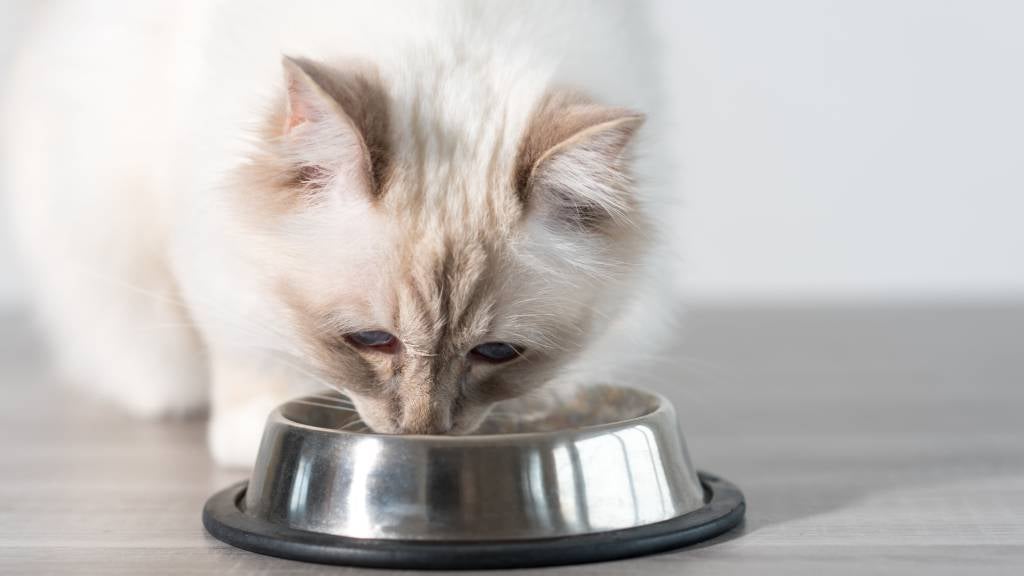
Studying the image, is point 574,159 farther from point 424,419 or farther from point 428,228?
point 424,419

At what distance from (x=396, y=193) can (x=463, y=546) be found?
17.5 inches

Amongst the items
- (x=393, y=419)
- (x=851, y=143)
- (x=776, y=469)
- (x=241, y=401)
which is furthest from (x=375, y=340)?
(x=851, y=143)

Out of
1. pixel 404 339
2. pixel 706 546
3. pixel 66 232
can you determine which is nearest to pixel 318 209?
pixel 404 339

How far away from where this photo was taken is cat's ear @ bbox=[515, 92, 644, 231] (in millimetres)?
1562

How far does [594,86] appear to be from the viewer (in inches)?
73.2

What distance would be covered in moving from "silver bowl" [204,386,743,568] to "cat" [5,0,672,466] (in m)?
0.16

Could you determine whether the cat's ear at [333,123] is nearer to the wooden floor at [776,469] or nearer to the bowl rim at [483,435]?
the bowl rim at [483,435]

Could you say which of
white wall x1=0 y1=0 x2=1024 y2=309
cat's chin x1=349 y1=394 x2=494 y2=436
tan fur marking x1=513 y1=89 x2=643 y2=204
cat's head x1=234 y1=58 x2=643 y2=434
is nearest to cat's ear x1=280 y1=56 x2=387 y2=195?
cat's head x1=234 y1=58 x2=643 y2=434

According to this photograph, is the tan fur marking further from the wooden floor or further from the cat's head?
the wooden floor

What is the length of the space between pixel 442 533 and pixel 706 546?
0.33m

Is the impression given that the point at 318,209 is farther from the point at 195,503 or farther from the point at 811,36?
the point at 811,36

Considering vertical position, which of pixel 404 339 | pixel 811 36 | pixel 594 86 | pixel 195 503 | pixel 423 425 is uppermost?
pixel 811 36

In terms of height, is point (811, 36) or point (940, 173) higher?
point (811, 36)

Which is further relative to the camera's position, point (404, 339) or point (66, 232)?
point (66, 232)
